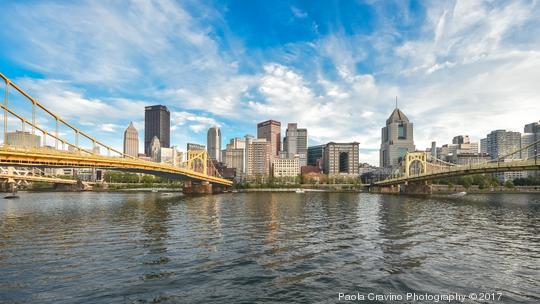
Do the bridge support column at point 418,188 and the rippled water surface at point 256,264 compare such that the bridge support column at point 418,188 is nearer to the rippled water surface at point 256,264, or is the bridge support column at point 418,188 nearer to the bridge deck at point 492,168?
the bridge deck at point 492,168

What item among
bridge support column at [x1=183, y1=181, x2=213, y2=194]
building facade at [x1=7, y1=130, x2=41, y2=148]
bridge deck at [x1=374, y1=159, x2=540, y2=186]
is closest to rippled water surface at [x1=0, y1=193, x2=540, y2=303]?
building facade at [x1=7, y1=130, x2=41, y2=148]

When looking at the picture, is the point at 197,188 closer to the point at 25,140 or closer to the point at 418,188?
the point at 25,140

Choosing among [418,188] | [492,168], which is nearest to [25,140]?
[492,168]

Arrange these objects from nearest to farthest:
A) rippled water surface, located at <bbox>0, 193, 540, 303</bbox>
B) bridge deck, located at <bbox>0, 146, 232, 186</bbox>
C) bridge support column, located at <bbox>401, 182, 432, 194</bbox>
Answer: rippled water surface, located at <bbox>0, 193, 540, 303</bbox>
bridge deck, located at <bbox>0, 146, 232, 186</bbox>
bridge support column, located at <bbox>401, 182, 432, 194</bbox>

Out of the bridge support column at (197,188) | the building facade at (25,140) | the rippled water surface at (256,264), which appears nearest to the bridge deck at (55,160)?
the building facade at (25,140)

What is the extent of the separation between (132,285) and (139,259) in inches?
208

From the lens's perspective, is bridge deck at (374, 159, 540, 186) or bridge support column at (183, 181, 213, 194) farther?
bridge support column at (183, 181, 213, 194)

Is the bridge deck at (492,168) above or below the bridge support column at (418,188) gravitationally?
above

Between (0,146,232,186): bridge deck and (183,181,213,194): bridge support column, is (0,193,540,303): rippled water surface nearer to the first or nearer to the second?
(0,146,232,186): bridge deck

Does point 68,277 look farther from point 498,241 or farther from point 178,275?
point 498,241

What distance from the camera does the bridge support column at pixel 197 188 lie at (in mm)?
137375

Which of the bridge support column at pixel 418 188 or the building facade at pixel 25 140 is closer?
the building facade at pixel 25 140

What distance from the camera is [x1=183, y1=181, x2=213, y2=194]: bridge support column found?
451 feet

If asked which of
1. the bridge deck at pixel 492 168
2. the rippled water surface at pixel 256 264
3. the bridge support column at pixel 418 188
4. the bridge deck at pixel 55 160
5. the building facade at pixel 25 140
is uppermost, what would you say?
the building facade at pixel 25 140
